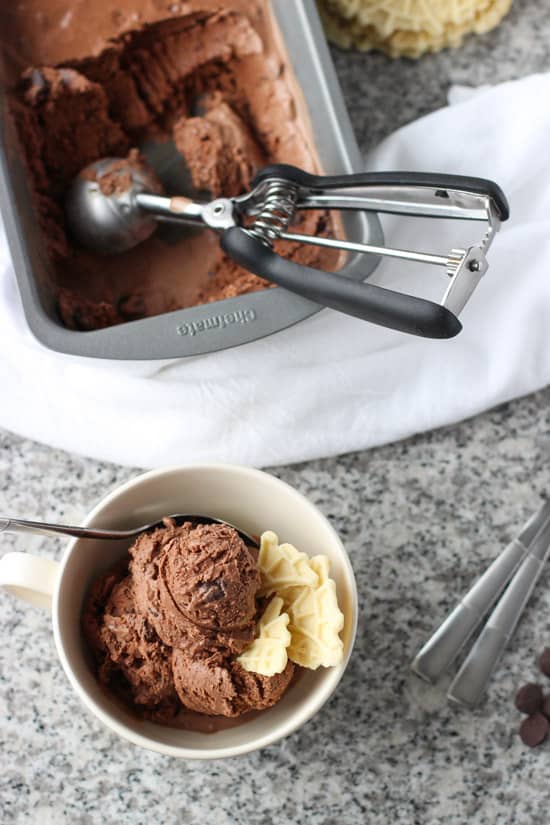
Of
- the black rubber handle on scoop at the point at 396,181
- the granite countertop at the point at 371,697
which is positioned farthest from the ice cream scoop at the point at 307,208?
the granite countertop at the point at 371,697

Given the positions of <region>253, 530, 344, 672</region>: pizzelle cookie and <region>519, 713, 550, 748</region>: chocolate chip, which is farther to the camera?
<region>519, 713, 550, 748</region>: chocolate chip

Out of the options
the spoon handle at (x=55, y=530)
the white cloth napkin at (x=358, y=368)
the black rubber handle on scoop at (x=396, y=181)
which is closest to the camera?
the spoon handle at (x=55, y=530)

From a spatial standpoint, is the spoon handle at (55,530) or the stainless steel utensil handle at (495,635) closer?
the spoon handle at (55,530)

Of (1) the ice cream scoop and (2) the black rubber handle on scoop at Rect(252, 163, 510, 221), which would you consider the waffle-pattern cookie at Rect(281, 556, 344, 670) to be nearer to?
(1) the ice cream scoop

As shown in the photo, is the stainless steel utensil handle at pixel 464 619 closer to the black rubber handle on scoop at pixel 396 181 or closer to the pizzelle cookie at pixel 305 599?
the pizzelle cookie at pixel 305 599

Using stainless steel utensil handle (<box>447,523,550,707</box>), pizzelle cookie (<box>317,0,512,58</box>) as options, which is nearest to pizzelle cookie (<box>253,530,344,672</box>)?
stainless steel utensil handle (<box>447,523,550,707</box>)

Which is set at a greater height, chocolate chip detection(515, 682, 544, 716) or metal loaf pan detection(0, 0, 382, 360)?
metal loaf pan detection(0, 0, 382, 360)

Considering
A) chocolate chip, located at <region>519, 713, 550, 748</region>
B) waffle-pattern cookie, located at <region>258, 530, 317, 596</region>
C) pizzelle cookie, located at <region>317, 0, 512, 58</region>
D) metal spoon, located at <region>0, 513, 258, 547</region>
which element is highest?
pizzelle cookie, located at <region>317, 0, 512, 58</region>
